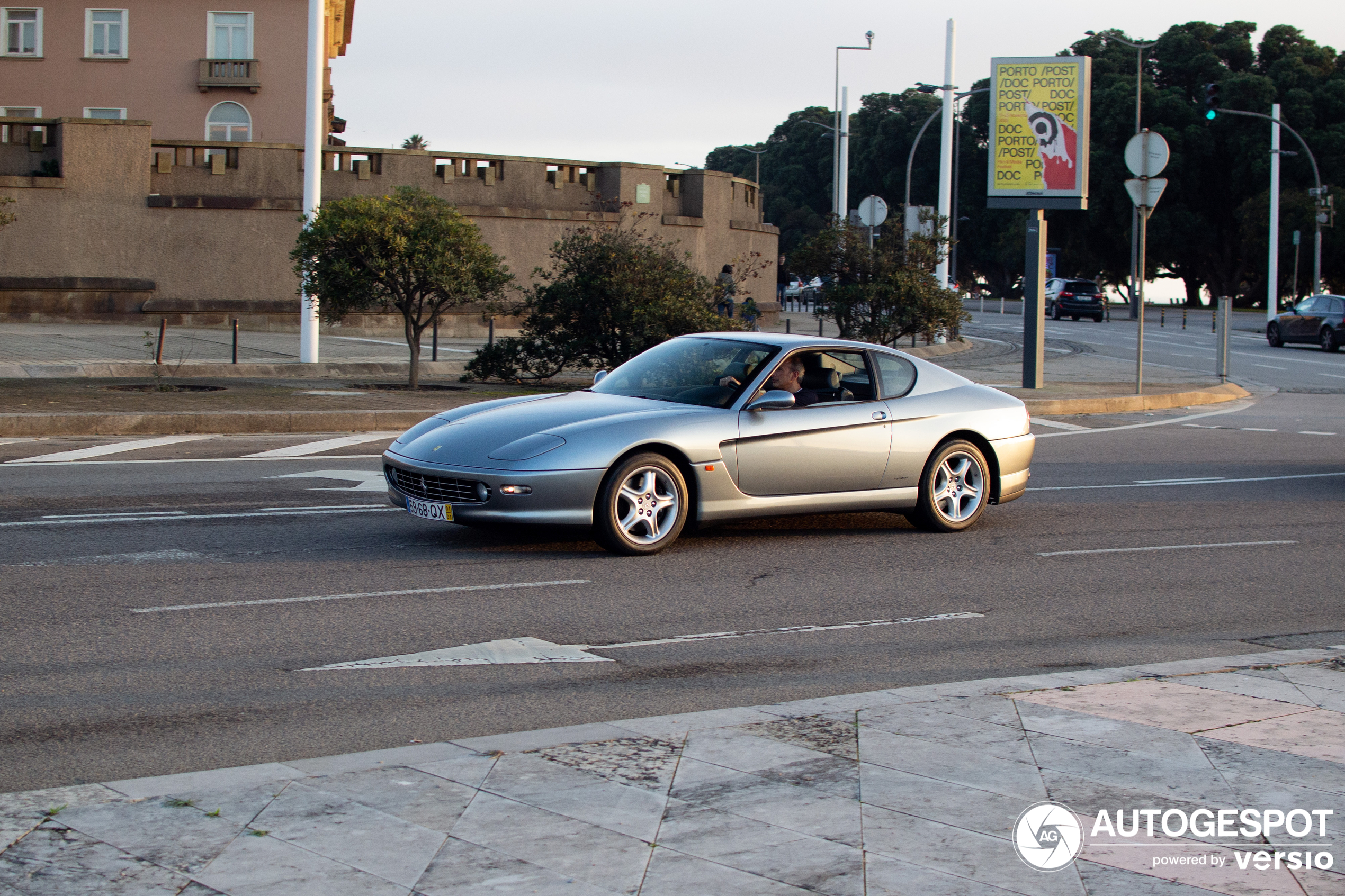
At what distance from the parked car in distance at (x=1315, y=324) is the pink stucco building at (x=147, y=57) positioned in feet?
96.6

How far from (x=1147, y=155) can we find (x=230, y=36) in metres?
31.0

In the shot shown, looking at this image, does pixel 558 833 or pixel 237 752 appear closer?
pixel 558 833

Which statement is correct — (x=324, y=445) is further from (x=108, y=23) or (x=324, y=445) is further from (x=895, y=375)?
(x=108, y=23)

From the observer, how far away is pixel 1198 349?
1501 inches

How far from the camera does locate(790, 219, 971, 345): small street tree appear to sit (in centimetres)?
2259

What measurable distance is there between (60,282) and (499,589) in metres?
28.1

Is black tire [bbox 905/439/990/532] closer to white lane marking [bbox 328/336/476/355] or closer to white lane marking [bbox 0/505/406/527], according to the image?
white lane marking [bbox 0/505/406/527]

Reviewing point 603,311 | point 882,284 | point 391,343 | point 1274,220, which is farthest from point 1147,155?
point 1274,220

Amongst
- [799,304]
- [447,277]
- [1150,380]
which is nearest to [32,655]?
[447,277]

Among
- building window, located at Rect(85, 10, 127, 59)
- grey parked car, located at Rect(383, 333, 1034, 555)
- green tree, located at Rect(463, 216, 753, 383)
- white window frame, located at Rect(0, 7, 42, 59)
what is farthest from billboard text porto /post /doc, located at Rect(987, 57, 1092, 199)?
white window frame, located at Rect(0, 7, 42, 59)

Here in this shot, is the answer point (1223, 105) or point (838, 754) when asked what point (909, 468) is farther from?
point (1223, 105)

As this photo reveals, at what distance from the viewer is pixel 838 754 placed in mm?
4762

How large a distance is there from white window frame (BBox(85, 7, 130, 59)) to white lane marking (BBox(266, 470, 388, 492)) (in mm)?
35183

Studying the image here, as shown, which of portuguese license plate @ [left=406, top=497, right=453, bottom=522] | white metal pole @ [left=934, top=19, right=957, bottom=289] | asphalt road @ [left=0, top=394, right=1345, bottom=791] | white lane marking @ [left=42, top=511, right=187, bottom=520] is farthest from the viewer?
white metal pole @ [left=934, top=19, right=957, bottom=289]
